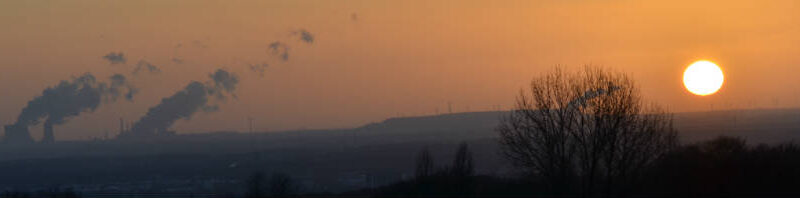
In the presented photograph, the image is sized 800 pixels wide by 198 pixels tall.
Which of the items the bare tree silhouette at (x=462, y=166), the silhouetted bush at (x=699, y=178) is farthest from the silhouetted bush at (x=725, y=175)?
the bare tree silhouette at (x=462, y=166)

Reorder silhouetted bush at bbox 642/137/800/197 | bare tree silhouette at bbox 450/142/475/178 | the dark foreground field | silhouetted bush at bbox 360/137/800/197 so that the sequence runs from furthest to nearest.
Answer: bare tree silhouette at bbox 450/142/475/178 → the dark foreground field → silhouetted bush at bbox 360/137/800/197 → silhouetted bush at bbox 642/137/800/197

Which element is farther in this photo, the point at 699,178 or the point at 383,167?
the point at 383,167

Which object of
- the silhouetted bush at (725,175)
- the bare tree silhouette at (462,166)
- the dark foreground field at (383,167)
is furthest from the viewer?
the bare tree silhouette at (462,166)

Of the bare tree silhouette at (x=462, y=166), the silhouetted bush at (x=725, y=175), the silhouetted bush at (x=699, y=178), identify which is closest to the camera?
the silhouetted bush at (x=725, y=175)

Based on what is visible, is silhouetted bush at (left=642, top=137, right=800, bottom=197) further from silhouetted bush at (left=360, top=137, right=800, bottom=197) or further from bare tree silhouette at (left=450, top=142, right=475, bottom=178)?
bare tree silhouette at (left=450, top=142, right=475, bottom=178)

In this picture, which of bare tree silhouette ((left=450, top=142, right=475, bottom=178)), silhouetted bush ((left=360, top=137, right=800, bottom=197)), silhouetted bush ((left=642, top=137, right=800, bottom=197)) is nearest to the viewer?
silhouetted bush ((left=642, top=137, right=800, bottom=197))

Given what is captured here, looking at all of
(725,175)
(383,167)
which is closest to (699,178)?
(725,175)

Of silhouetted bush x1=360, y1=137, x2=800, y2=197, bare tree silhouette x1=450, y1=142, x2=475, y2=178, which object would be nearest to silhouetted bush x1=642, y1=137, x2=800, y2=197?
silhouetted bush x1=360, y1=137, x2=800, y2=197

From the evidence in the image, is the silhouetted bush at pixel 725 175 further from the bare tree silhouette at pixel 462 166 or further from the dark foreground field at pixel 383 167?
the bare tree silhouette at pixel 462 166

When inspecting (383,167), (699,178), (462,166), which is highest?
(462,166)

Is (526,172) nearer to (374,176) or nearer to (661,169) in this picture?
(661,169)

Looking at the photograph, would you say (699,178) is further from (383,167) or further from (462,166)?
(383,167)

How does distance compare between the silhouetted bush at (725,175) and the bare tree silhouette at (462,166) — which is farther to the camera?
the bare tree silhouette at (462,166)

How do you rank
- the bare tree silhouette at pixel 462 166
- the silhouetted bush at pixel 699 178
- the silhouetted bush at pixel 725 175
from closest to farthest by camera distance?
1. the silhouetted bush at pixel 725 175
2. the silhouetted bush at pixel 699 178
3. the bare tree silhouette at pixel 462 166
